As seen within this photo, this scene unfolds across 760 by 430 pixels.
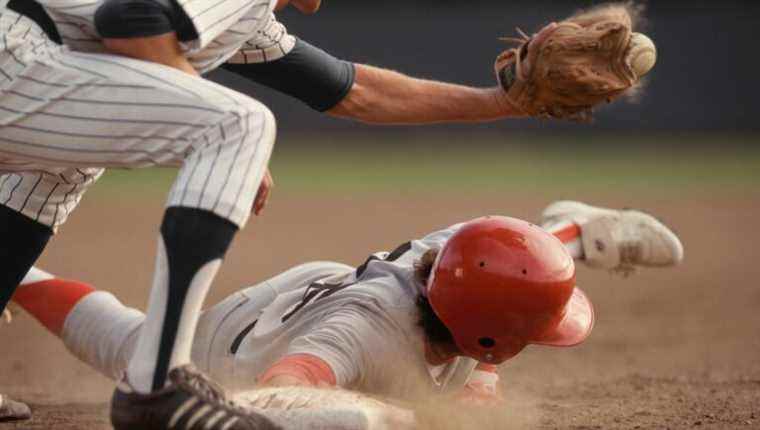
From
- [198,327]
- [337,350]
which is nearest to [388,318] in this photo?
[337,350]

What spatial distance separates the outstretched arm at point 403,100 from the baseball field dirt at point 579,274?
86 cm

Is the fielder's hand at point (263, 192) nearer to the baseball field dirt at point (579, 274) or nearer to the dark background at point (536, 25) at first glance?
the baseball field dirt at point (579, 274)

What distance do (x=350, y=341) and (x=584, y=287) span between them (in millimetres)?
5008

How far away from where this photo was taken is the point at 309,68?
144 inches

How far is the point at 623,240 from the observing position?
4.94 m

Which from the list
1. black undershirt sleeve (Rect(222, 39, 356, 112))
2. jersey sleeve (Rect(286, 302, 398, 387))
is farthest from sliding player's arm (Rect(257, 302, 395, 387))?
black undershirt sleeve (Rect(222, 39, 356, 112))

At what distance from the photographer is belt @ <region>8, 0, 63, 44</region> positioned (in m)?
2.75

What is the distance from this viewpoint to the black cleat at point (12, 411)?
4.01 m

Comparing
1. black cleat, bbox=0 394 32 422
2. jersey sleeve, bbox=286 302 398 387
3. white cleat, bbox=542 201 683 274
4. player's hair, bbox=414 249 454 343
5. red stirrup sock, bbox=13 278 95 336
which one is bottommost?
black cleat, bbox=0 394 32 422

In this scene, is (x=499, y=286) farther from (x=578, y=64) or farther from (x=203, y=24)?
(x=203, y=24)

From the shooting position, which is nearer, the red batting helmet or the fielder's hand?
the fielder's hand

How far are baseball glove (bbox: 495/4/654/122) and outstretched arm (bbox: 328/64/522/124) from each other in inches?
10.0

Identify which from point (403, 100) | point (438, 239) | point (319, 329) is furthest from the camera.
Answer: point (438, 239)

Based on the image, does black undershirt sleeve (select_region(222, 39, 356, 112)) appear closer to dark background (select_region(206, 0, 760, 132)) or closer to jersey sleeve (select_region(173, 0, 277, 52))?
jersey sleeve (select_region(173, 0, 277, 52))
